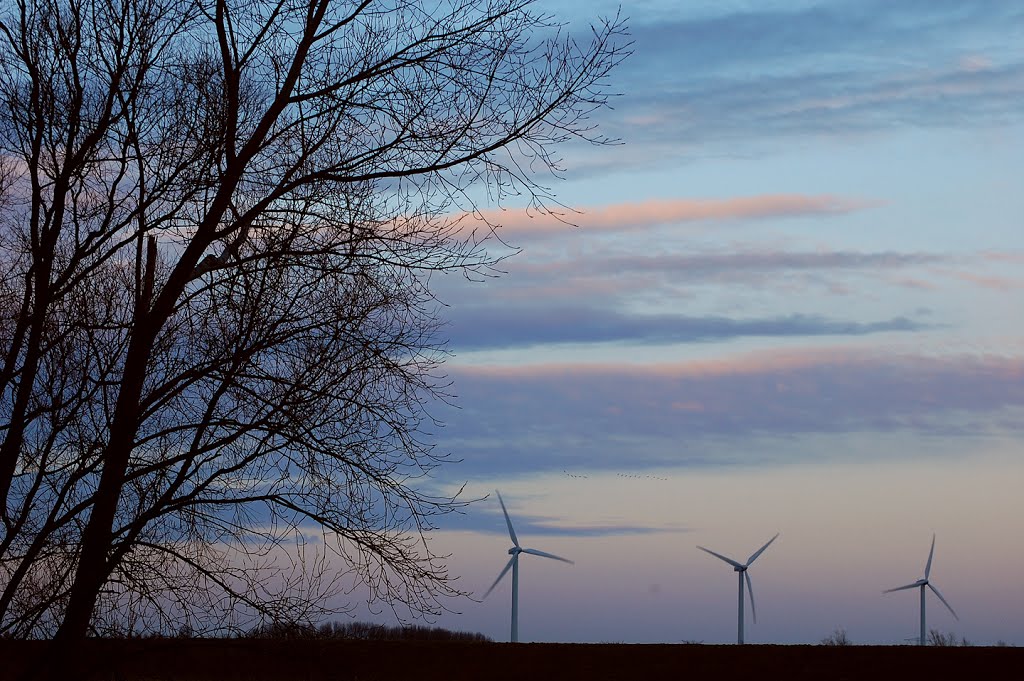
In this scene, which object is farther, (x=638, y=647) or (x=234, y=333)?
(x=638, y=647)

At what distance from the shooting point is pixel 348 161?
913 centimetres

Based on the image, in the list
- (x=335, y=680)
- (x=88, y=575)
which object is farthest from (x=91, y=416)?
(x=335, y=680)

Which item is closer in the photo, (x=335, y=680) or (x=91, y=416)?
(x=335, y=680)

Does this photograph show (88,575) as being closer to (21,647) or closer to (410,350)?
(21,647)

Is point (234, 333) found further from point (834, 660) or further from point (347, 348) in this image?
point (834, 660)

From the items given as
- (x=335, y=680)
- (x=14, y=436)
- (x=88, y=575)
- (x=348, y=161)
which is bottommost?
(x=335, y=680)

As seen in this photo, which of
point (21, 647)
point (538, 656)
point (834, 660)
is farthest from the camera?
point (538, 656)

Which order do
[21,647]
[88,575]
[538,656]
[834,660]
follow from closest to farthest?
1. [88,575]
2. [21,647]
3. [834,660]
4. [538,656]

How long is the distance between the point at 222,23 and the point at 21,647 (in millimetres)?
5112

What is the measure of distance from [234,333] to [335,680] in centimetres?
269

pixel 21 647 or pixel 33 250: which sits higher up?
pixel 33 250

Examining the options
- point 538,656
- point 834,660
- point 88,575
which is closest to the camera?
point 88,575

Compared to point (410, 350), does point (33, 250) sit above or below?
above

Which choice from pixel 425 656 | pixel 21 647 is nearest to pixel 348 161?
pixel 21 647
